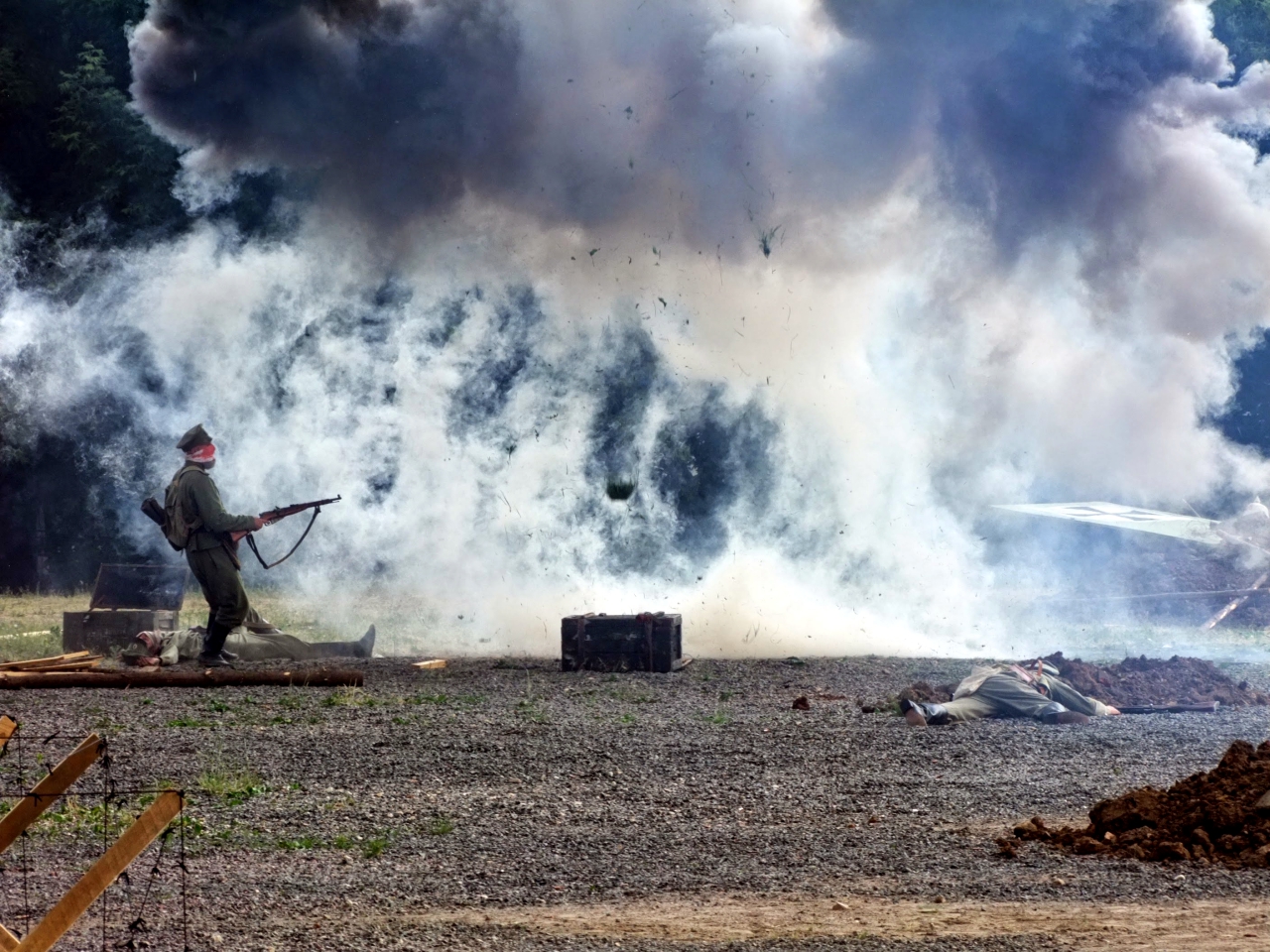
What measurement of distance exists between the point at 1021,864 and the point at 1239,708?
6.47m

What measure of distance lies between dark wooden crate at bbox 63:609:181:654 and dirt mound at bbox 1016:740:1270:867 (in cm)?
1123

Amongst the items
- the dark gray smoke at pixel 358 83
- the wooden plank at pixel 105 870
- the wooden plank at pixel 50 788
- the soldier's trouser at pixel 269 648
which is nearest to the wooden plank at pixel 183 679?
the soldier's trouser at pixel 269 648

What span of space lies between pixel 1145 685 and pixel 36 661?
1061 centimetres

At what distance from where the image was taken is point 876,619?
724 inches

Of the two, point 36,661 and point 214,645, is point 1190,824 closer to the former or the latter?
point 214,645

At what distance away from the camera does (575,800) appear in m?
8.42

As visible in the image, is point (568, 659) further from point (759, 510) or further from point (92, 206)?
point (92, 206)

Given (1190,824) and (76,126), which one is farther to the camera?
(76,126)

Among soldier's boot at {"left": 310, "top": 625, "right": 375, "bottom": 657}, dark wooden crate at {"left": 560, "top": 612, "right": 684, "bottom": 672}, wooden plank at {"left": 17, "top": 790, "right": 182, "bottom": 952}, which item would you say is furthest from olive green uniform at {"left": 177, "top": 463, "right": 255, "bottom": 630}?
wooden plank at {"left": 17, "top": 790, "right": 182, "bottom": 952}

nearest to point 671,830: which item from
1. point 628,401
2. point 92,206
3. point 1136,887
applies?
point 1136,887

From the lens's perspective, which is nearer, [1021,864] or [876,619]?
[1021,864]

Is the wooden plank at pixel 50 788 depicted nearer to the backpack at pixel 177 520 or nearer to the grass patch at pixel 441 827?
the grass patch at pixel 441 827

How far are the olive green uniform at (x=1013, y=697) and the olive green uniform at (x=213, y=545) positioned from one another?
24.0 ft

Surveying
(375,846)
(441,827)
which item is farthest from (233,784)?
(375,846)
